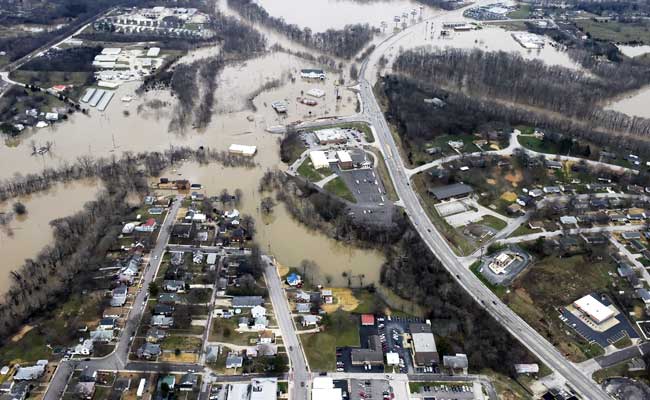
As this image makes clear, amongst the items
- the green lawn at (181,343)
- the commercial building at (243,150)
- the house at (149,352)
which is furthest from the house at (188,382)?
the commercial building at (243,150)

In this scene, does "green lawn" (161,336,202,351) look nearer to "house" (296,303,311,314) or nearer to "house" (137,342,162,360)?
"house" (137,342,162,360)

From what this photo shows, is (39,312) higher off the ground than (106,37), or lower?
lower

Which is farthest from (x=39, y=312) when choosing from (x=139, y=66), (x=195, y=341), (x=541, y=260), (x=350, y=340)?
(x=139, y=66)

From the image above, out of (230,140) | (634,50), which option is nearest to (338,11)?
(634,50)

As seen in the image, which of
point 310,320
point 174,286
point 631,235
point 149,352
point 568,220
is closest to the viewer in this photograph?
point 149,352

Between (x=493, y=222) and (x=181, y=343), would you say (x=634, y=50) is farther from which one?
(x=181, y=343)

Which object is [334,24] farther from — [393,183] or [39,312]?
[39,312]
